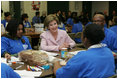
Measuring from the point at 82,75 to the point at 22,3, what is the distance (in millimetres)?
10012

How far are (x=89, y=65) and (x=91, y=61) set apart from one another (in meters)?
0.04

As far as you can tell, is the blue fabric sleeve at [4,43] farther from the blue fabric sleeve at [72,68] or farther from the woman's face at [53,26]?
the blue fabric sleeve at [72,68]

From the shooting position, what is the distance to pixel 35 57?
2.33m

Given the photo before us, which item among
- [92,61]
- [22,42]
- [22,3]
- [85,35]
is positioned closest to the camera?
[92,61]

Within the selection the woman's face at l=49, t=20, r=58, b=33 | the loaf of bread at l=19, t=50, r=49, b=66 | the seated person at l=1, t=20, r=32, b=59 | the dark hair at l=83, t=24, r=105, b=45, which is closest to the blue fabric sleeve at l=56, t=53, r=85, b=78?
the dark hair at l=83, t=24, r=105, b=45

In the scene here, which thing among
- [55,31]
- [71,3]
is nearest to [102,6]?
[71,3]

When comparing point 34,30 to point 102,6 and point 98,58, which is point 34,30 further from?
point 102,6

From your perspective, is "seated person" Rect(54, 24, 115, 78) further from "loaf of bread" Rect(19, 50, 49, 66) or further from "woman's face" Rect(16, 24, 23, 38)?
"woman's face" Rect(16, 24, 23, 38)

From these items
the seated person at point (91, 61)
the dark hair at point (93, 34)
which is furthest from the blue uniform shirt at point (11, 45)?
the dark hair at point (93, 34)

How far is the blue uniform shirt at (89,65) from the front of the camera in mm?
1685

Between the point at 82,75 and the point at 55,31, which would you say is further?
the point at 55,31

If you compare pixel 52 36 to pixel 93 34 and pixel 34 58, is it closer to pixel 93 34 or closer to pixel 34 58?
pixel 34 58

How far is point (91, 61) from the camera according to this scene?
1684 mm

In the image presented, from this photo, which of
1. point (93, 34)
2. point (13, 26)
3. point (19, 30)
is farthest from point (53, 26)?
point (93, 34)
